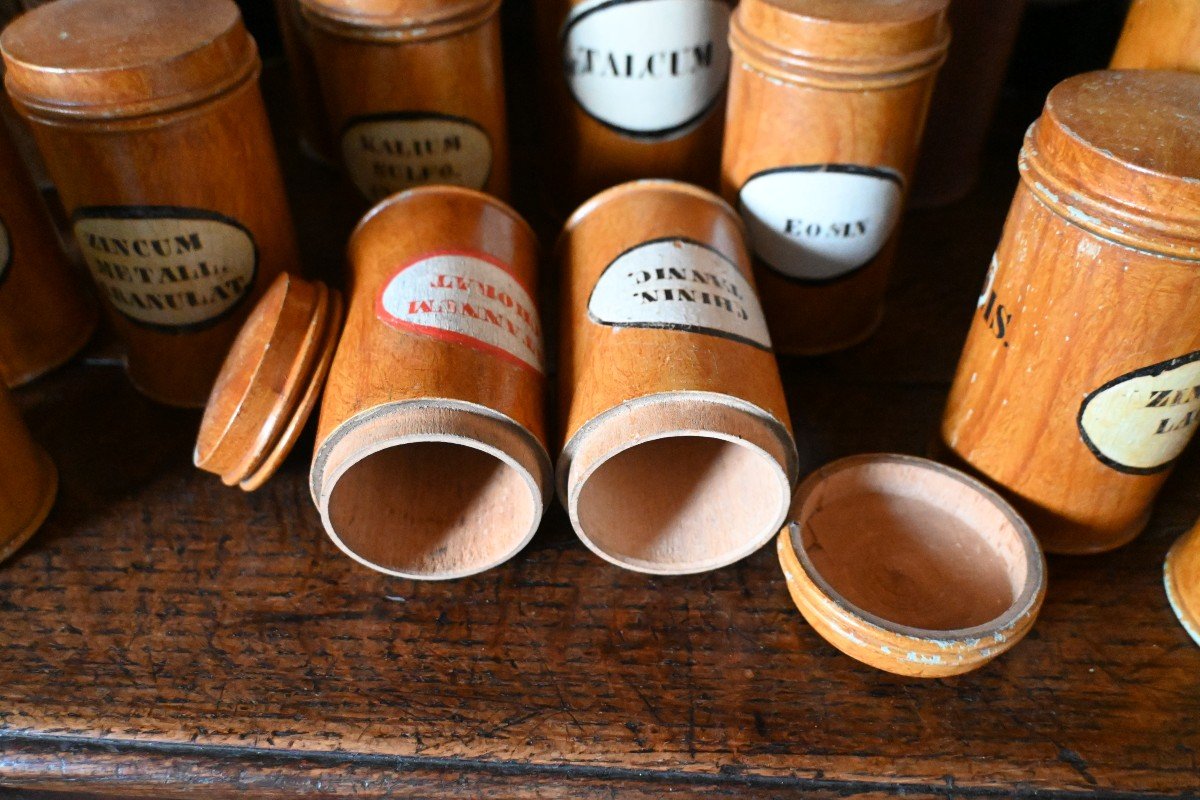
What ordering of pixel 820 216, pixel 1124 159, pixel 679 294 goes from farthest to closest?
pixel 820 216
pixel 679 294
pixel 1124 159

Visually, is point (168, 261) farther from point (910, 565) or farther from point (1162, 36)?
point (1162, 36)

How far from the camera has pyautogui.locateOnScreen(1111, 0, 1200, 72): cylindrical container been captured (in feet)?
2.10

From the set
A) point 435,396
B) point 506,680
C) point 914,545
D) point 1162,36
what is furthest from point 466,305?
point 1162,36

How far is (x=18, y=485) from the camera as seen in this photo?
0.69 metres

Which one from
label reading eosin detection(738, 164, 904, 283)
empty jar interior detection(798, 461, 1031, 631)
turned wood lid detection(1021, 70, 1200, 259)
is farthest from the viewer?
label reading eosin detection(738, 164, 904, 283)

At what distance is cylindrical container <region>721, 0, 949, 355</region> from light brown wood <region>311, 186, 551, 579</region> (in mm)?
206

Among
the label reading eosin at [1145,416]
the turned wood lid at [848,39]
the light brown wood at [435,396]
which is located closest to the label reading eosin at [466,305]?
the light brown wood at [435,396]

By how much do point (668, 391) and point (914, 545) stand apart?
8.7 inches

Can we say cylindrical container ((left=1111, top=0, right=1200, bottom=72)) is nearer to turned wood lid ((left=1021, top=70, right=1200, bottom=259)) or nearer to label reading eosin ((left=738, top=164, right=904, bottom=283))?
turned wood lid ((left=1021, top=70, right=1200, bottom=259))

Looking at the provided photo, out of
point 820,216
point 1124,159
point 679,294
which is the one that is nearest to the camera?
point 1124,159

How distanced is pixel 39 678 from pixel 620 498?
1.27ft

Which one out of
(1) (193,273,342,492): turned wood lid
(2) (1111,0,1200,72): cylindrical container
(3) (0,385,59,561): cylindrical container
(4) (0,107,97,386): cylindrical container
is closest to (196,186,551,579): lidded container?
(1) (193,273,342,492): turned wood lid

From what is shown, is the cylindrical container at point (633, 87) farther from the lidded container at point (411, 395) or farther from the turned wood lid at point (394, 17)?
the lidded container at point (411, 395)

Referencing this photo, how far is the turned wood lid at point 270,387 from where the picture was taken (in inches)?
25.9
